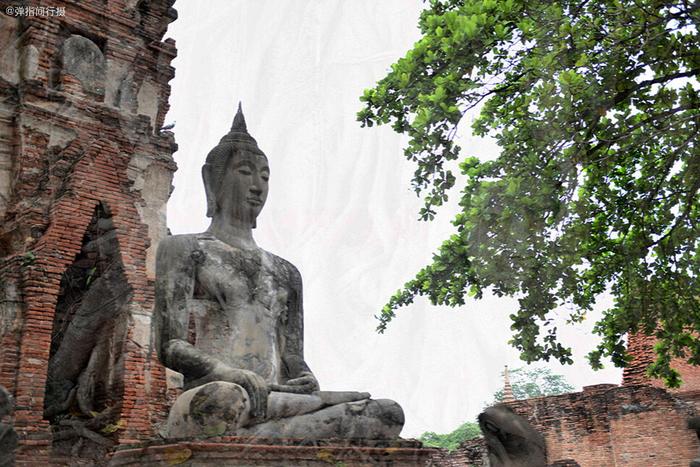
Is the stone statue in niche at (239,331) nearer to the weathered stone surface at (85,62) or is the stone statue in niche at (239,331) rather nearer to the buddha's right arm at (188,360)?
the buddha's right arm at (188,360)

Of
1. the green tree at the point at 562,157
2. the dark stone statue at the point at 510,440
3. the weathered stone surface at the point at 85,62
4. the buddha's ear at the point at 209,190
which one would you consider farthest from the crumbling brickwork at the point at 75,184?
the dark stone statue at the point at 510,440

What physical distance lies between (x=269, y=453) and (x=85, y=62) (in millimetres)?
10381

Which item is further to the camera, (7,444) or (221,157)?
(221,157)

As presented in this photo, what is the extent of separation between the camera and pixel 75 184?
11406 millimetres

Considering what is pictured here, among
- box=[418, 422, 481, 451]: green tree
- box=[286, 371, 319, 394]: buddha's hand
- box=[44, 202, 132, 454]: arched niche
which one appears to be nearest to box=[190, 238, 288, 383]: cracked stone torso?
box=[286, 371, 319, 394]: buddha's hand

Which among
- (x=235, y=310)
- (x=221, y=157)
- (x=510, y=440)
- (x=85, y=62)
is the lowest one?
(x=510, y=440)

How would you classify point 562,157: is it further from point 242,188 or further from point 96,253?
point 96,253

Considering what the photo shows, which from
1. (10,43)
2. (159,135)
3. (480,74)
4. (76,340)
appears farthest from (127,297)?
(480,74)

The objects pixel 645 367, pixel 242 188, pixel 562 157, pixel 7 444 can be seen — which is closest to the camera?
pixel 7 444

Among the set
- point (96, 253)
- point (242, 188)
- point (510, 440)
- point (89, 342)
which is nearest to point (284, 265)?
point (242, 188)

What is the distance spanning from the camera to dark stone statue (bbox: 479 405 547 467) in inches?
172

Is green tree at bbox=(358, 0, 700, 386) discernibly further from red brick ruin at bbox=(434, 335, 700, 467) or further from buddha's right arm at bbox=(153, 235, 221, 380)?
red brick ruin at bbox=(434, 335, 700, 467)

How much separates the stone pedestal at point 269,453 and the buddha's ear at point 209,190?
5.83 feet

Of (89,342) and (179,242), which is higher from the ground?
(89,342)
